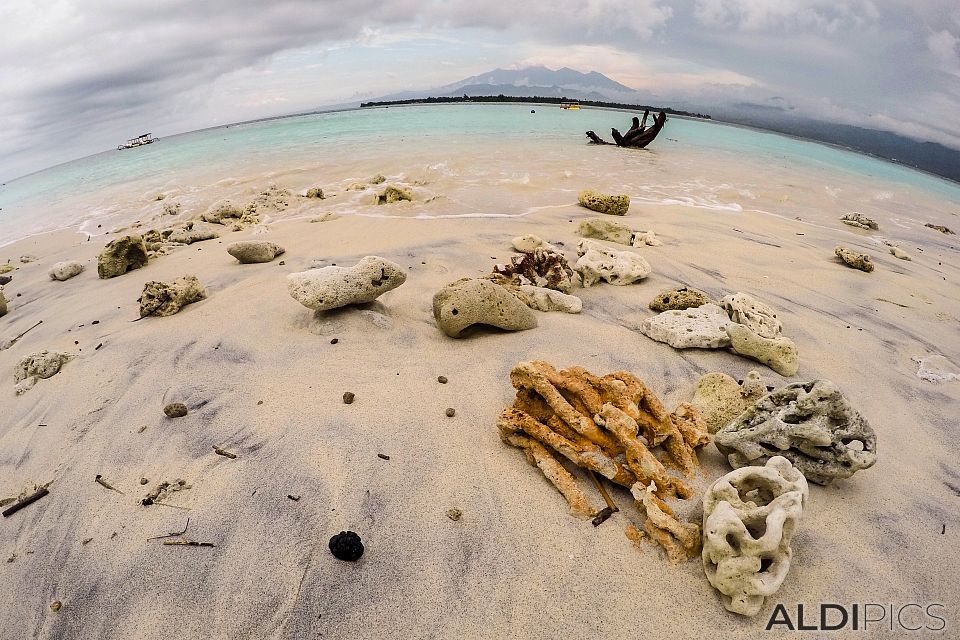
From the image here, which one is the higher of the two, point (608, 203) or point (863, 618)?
point (608, 203)

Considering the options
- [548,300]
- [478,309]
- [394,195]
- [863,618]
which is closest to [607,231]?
[548,300]

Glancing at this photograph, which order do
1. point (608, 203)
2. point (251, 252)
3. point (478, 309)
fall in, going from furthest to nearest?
1. point (608, 203)
2. point (251, 252)
3. point (478, 309)

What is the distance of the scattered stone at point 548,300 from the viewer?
15.8 feet

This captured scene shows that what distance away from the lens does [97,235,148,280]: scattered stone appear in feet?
23.0

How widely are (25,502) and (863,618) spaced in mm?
4738

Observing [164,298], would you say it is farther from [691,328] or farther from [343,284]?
[691,328]

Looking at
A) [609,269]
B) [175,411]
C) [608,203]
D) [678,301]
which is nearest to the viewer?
[175,411]

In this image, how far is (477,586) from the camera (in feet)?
6.92

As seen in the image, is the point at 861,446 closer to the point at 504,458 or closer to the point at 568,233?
the point at 504,458

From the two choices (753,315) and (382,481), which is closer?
(382,481)

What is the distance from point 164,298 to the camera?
4973 millimetres

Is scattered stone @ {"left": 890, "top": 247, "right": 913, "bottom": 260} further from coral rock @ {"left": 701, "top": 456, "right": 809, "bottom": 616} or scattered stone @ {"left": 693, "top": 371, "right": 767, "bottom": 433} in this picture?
coral rock @ {"left": 701, "top": 456, "right": 809, "bottom": 616}

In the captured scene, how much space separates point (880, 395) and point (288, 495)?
469 centimetres

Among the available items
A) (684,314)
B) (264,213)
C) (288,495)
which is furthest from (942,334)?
(264,213)
